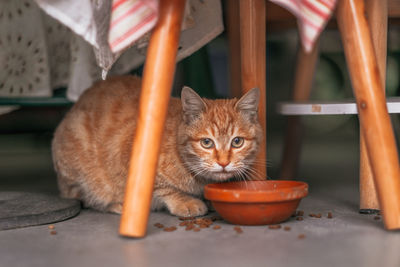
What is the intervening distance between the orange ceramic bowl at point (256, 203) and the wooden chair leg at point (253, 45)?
301 mm

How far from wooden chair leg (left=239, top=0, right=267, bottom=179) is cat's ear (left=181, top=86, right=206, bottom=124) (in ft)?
0.60

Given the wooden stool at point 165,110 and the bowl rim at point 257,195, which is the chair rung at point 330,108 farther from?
the bowl rim at point 257,195

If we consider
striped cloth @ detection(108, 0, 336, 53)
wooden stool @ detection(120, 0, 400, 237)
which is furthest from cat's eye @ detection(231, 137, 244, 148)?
striped cloth @ detection(108, 0, 336, 53)

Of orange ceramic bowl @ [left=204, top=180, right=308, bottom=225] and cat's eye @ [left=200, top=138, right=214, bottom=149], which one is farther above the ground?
cat's eye @ [left=200, top=138, right=214, bottom=149]

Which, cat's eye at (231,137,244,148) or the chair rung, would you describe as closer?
the chair rung

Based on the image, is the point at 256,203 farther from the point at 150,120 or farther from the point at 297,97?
the point at 297,97

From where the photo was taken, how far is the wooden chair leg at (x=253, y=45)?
5.86 feet

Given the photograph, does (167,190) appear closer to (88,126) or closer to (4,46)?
(88,126)

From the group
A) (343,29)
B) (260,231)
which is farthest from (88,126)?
(343,29)

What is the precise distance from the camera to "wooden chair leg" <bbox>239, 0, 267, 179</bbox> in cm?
179

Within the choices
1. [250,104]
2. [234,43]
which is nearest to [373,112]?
[250,104]

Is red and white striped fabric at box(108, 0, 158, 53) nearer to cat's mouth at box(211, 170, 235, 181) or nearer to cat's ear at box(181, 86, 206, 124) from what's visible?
cat's ear at box(181, 86, 206, 124)

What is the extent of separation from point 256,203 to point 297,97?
1048mm

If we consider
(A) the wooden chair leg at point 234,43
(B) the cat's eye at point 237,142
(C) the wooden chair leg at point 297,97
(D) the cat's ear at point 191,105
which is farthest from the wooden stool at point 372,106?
(C) the wooden chair leg at point 297,97
